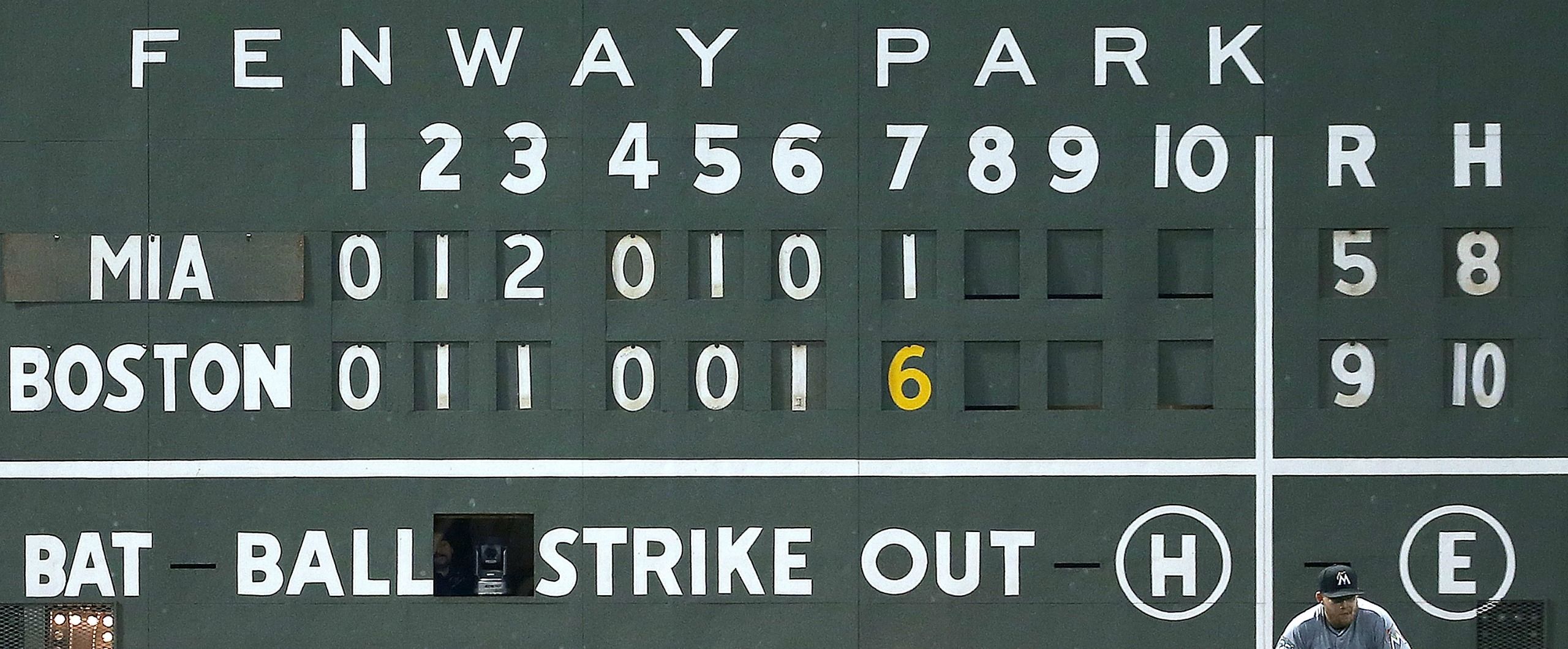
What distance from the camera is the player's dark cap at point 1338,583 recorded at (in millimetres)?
4227

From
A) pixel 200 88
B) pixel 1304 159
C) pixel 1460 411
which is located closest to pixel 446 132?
pixel 200 88

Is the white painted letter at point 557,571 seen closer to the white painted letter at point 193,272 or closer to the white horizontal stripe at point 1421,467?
the white painted letter at point 193,272

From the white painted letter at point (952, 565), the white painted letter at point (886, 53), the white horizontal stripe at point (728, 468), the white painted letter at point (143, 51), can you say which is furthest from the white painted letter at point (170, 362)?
the white painted letter at point (952, 565)

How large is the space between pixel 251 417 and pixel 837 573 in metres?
2.19

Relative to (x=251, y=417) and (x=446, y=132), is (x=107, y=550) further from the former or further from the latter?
(x=446, y=132)

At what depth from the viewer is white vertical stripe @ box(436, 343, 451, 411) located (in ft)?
17.4

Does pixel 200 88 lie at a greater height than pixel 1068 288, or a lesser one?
greater

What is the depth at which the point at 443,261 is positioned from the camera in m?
5.31

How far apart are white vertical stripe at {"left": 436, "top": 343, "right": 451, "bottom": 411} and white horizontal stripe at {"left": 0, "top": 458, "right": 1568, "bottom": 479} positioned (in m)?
0.21

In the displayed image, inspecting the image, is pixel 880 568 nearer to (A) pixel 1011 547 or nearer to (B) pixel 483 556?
(A) pixel 1011 547

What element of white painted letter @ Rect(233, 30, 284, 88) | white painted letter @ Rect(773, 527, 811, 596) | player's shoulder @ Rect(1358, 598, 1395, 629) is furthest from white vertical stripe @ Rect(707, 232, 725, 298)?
player's shoulder @ Rect(1358, 598, 1395, 629)

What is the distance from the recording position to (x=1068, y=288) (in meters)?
5.29

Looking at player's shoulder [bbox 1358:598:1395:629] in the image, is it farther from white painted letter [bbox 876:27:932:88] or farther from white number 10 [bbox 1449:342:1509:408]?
white painted letter [bbox 876:27:932:88]

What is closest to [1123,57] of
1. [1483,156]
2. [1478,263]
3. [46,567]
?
[1483,156]
